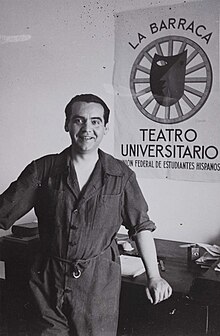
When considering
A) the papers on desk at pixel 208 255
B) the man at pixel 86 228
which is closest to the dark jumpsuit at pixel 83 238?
the man at pixel 86 228

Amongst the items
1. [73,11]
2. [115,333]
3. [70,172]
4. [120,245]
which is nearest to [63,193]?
[70,172]

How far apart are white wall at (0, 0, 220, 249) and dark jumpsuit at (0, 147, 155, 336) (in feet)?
0.19

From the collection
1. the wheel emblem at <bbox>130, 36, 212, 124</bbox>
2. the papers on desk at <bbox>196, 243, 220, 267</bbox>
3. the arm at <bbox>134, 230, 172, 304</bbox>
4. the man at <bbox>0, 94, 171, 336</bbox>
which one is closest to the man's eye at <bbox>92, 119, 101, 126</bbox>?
the man at <bbox>0, 94, 171, 336</bbox>

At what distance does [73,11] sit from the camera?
1076 mm

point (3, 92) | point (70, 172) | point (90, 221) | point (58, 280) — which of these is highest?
point (3, 92)

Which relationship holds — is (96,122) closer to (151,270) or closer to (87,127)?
(87,127)

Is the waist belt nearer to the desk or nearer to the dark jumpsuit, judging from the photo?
the dark jumpsuit

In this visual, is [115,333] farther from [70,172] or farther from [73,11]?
[73,11]

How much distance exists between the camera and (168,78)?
962 millimetres

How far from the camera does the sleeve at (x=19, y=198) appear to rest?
40.0 inches

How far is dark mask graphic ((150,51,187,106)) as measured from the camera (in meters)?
0.95

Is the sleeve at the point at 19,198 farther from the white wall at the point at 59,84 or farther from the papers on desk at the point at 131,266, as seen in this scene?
the papers on desk at the point at 131,266

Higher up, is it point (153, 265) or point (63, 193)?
point (63, 193)

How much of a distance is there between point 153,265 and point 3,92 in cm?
64
